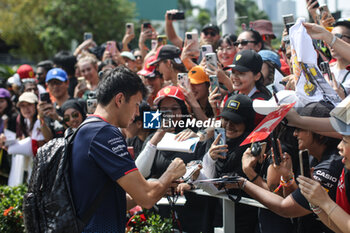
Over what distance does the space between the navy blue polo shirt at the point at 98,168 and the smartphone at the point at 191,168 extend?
66cm

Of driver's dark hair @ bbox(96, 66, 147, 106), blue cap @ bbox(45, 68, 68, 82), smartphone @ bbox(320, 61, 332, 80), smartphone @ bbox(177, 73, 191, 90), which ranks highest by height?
driver's dark hair @ bbox(96, 66, 147, 106)

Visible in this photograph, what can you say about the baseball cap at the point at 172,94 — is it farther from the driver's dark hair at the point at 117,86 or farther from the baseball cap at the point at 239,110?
the driver's dark hair at the point at 117,86

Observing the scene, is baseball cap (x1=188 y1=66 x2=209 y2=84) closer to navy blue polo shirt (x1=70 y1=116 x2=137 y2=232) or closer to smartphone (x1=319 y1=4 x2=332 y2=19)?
smartphone (x1=319 y1=4 x2=332 y2=19)

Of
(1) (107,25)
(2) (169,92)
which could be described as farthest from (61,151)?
(1) (107,25)

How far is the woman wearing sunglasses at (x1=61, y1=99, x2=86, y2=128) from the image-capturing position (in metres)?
6.07

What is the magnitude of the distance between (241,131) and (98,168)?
1370mm

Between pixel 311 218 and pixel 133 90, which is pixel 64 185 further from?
pixel 311 218

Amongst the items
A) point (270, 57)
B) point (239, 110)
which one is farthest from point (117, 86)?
point (270, 57)

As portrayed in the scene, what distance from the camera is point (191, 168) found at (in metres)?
3.85

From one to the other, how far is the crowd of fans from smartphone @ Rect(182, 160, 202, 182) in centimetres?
8

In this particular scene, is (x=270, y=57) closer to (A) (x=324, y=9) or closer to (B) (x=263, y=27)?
(A) (x=324, y=9)

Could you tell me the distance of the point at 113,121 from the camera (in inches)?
132

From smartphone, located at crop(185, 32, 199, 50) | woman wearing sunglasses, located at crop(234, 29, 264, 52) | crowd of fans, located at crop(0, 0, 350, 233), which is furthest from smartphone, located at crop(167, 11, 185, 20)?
woman wearing sunglasses, located at crop(234, 29, 264, 52)

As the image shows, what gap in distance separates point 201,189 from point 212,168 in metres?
0.34
